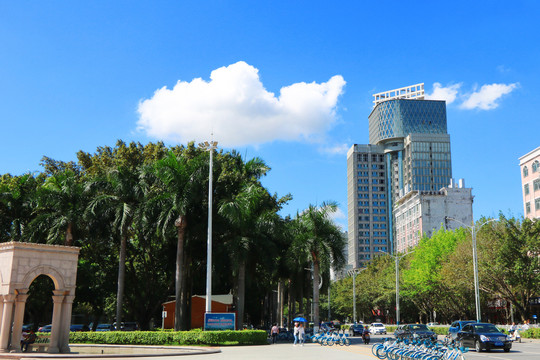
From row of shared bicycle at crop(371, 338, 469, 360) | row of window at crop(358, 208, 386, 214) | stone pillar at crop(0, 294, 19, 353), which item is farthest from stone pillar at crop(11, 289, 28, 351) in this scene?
row of window at crop(358, 208, 386, 214)

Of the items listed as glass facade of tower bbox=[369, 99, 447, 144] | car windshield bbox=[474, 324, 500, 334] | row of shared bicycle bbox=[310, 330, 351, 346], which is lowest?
row of shared bicycle bbox=[310, 330, 351, 346]

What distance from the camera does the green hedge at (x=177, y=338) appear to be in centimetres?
2994

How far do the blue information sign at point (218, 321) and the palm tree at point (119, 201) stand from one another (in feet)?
30.1

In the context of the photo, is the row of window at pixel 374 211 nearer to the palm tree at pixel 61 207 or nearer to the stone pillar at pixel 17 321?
the palm tree at pixel 61 207

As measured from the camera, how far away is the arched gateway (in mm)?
23328

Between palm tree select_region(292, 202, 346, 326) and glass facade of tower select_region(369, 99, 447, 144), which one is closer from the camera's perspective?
palm tree select_region(292, 202, 346, 326)

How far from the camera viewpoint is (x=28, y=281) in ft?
77.9

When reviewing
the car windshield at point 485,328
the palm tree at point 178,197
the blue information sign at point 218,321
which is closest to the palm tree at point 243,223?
the palm tree at point 178,197

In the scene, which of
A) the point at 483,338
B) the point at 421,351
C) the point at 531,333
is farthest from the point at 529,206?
the point at 421,351

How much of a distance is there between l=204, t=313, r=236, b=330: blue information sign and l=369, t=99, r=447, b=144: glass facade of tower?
165 meters

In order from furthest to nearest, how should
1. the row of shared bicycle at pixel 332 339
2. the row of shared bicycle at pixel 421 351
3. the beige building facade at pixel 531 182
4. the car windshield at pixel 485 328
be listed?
the beige building facade at pixel 531 182 → the row of shared bicycle at pixel 332 339 → the car windshield at pixel 485 328 → the row of shared bicycle at pixel 421 351

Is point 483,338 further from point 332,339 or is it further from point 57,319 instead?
point 57,319

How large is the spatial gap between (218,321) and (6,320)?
1233 cm

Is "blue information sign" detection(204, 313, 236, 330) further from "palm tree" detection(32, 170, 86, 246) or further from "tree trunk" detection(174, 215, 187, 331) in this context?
"palm tree" detection(32, 170, 86, 246)
